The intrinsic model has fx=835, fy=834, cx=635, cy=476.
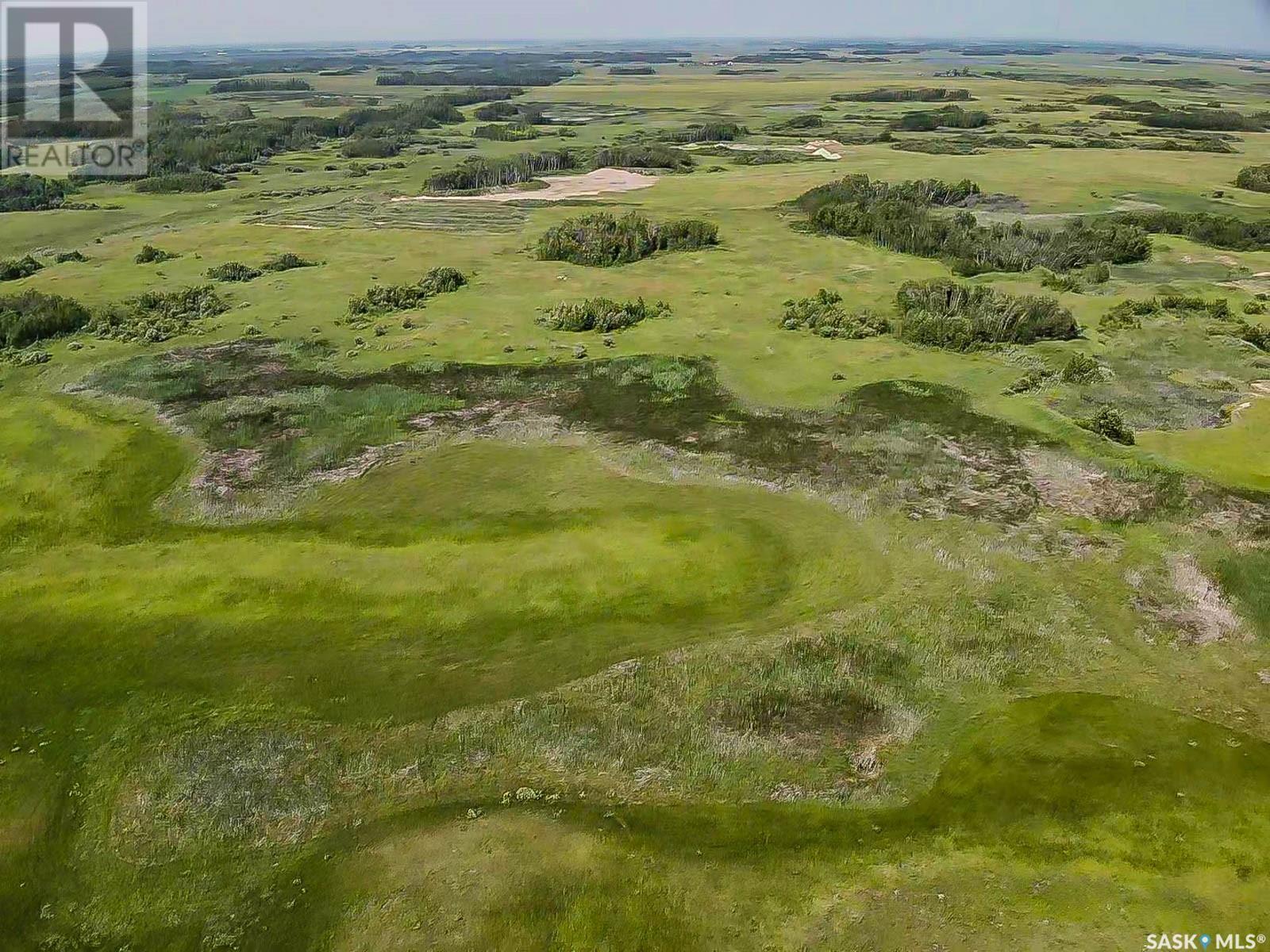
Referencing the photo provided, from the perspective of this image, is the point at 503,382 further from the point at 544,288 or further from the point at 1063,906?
the point at 1063,906

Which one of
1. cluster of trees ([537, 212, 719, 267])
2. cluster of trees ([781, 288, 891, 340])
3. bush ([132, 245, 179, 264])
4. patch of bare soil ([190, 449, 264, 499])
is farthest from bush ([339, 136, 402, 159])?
patch of bare soil ([190, 449, 264, 499])

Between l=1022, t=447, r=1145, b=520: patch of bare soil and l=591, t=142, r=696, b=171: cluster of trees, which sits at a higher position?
l=591, t=142, r=696, b=171: cluster of trees

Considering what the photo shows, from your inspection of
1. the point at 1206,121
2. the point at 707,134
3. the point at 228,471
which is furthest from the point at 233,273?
the point at 1206,121

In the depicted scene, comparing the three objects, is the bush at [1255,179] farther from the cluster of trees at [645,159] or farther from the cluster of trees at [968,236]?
the cluster of trees at [645,159]

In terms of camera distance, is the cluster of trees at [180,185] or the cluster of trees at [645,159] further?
the cluster of trees at [645,159]

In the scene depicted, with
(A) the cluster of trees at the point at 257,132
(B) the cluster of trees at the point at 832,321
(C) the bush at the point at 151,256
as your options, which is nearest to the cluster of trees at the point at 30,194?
(A) the cluster of trees at the point at 257,132

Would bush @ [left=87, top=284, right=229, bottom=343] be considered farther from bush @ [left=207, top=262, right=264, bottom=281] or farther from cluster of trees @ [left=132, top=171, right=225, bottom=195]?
cluster of trees @ [left=132, top=171, right=225, bottom=195]
